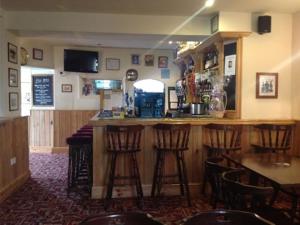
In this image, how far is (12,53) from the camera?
4793 millimetres

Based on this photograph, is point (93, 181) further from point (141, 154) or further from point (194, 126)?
point (194, 126)

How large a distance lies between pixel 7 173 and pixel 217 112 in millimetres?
3211

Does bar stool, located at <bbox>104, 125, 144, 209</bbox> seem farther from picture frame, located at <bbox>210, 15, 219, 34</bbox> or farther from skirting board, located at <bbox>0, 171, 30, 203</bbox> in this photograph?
picture frame, located at <bbox>210, 15, 219, 34</bbox>

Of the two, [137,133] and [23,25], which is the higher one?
[23,25]

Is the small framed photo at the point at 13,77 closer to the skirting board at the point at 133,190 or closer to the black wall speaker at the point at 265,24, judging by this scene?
the skirting board at the point at 133,190

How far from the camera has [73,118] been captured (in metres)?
7.83

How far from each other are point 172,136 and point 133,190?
93cm

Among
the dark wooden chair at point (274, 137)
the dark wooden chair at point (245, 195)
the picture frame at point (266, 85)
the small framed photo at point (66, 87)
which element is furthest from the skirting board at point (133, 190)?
the small framed photo at point (66, 87)

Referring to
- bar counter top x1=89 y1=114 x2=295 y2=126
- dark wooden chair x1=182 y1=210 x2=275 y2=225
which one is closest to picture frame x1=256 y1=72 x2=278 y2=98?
bar counter top x1=89 y1=114 x2=295 y2=126

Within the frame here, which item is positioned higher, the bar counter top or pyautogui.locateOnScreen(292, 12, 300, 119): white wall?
pyautogui.locateOnScreen(292, 12, 300, 119): white wall

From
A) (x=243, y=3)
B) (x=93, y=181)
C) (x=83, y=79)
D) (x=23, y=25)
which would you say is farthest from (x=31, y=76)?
(x=243, y=3)

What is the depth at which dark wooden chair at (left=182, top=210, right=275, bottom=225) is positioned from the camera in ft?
4.97

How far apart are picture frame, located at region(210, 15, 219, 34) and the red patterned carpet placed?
246 cm

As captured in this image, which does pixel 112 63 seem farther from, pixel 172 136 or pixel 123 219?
pixel 123 219
